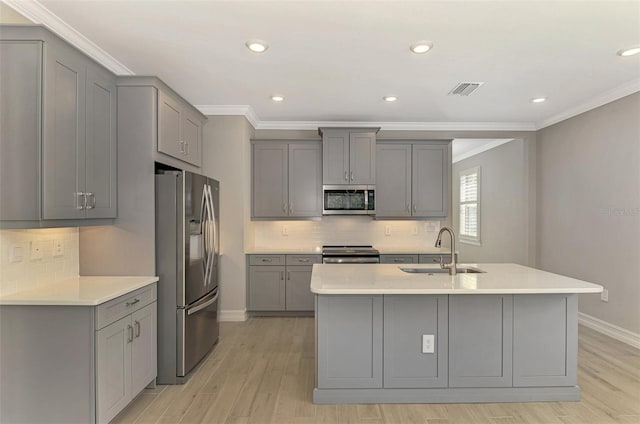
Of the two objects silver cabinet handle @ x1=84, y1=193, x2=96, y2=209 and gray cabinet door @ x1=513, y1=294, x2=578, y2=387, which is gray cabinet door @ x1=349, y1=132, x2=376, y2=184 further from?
silver cabinet handle @ x1=84, y1=193, x2=96, y2=209

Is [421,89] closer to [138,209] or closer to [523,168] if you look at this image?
[523,168]

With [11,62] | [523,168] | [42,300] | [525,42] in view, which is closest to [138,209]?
[42,300]

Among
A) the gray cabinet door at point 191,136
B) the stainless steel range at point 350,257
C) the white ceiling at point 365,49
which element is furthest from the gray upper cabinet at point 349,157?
the gray cabinet door at point 191,136

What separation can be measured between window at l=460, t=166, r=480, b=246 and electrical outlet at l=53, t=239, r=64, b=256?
6.82 m

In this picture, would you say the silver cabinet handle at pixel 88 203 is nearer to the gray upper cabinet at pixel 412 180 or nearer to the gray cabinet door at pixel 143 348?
the gray cabinet door at pixel 143 348

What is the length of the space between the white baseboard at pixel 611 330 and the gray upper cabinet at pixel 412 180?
82.4 inches

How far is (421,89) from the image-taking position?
3.76 m

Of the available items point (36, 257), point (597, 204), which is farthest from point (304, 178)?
point (597, 204)

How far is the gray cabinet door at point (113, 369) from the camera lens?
Result: 2.11 metres

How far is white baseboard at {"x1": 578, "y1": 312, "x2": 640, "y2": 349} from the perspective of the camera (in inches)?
142

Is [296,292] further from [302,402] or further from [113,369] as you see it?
[113,369]

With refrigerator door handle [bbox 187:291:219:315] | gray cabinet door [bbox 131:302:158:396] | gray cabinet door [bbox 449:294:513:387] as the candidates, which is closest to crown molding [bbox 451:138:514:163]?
gray cabinet door [bbox 449:294:513:387]

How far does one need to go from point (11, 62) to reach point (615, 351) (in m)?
5.49

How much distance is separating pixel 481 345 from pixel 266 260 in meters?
2.85
